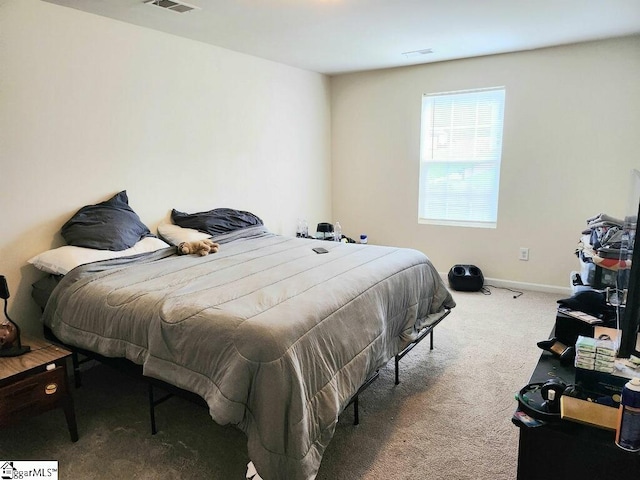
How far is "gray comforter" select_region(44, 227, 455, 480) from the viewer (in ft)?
5.51

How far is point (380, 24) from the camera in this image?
3.19 meters

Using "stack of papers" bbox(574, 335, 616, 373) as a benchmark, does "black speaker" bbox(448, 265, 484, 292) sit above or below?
below

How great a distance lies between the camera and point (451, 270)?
4.62 m

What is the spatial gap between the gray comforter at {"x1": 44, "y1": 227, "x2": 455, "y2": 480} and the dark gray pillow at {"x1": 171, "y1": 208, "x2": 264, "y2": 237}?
0.54 metres

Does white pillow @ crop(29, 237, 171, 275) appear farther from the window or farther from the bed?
the window

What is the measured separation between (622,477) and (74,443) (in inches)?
91.0

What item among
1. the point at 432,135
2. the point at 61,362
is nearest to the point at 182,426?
the point at 61,362

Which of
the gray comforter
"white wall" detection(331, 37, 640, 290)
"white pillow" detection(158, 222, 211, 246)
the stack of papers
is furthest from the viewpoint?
"white wall" detection(331, 37, 640, 290)

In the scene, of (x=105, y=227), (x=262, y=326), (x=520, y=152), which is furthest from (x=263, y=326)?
(x=520, y=152)

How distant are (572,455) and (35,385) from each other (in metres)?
2.22

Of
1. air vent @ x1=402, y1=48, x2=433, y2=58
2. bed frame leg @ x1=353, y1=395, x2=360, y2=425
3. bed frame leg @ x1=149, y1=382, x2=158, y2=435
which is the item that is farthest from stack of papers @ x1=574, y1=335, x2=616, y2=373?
air vent @ x1=402, y1=48, x2=433, y2=58

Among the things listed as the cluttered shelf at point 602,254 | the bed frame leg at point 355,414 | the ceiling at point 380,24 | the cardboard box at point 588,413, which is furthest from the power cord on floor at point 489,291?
the cardboard box at point 588,413

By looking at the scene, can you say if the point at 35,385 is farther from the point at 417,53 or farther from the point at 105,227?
the point at 417,53

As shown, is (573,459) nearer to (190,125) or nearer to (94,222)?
(94,222)
